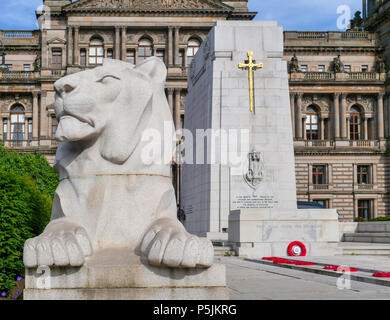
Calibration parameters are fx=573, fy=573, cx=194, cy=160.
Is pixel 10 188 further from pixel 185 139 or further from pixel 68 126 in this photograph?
pixel 185 139

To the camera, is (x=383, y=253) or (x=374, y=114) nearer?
(x=383, y=253)

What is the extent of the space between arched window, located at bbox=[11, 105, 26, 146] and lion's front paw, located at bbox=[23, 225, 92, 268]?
5469 cm

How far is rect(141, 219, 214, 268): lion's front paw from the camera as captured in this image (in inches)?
158

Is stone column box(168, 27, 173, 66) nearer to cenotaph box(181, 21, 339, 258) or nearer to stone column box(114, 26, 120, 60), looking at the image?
stone column box(114, 26, 120, 60)

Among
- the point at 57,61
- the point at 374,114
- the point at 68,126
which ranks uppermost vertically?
the point at 57,61

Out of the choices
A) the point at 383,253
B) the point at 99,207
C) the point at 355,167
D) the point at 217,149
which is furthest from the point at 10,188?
the point at 355,167

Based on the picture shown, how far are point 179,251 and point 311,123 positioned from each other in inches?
2185

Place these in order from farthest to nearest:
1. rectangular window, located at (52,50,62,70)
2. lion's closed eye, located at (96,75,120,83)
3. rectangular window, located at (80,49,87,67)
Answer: rectangular window, located at (52,50,62,70), rectangular window, located at (80,49,87,67), lion's closed eye, located at (96,75,120,83)

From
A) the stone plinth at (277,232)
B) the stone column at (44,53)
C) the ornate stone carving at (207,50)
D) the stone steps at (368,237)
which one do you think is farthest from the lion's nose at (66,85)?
the stone column at (44,53)

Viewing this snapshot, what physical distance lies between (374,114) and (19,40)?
120 ft

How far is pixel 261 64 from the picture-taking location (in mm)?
16844

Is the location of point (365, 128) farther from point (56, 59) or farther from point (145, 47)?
point (56, 59)

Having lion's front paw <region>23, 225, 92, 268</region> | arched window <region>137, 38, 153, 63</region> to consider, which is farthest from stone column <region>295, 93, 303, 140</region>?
lion's front paw <region>23, 225, 92, 268</region>

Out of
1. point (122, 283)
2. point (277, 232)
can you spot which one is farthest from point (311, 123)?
point (122, 283)
